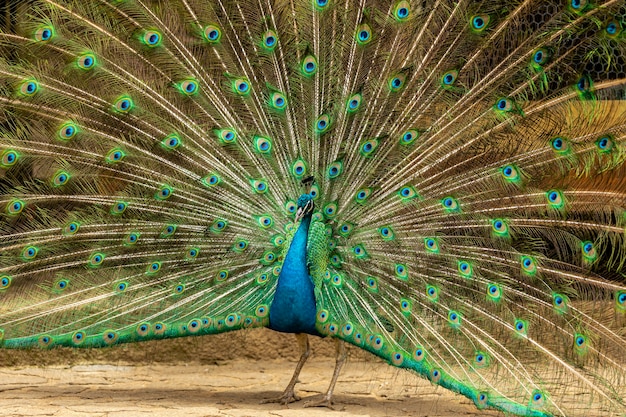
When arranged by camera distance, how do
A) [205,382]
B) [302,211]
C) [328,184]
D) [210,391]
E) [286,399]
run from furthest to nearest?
[205,382], [210,391], [286,399], [328,184], [302,211]

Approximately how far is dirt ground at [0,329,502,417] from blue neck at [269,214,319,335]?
50cm

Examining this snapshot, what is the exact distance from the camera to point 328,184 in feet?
15.1

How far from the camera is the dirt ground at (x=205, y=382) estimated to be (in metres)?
4.51

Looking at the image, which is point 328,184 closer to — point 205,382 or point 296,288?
point 296,288

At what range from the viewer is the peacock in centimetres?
430

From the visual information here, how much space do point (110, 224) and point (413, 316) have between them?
1.70 metres

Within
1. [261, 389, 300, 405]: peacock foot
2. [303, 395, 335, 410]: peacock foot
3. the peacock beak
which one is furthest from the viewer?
[261, 389, 300, 405]: peacock foot

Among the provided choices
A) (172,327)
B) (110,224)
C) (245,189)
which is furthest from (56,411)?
(245,189)

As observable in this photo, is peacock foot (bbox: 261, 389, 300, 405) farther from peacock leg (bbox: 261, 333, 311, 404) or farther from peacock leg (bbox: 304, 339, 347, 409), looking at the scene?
peacock leg (bbox: 304, 339, 347, 409)

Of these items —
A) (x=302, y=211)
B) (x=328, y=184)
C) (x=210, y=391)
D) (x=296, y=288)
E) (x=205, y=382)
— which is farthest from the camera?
(x=205, y=382)

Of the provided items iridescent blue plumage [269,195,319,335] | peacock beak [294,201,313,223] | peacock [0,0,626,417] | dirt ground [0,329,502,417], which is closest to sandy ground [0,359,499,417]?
dirt ground [0,329,502,417]

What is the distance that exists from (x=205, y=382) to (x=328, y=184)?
169cm

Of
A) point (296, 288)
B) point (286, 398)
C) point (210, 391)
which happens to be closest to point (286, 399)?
point (286, 398)

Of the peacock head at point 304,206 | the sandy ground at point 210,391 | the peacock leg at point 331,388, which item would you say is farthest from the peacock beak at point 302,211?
the sandy ground at point 210,391
